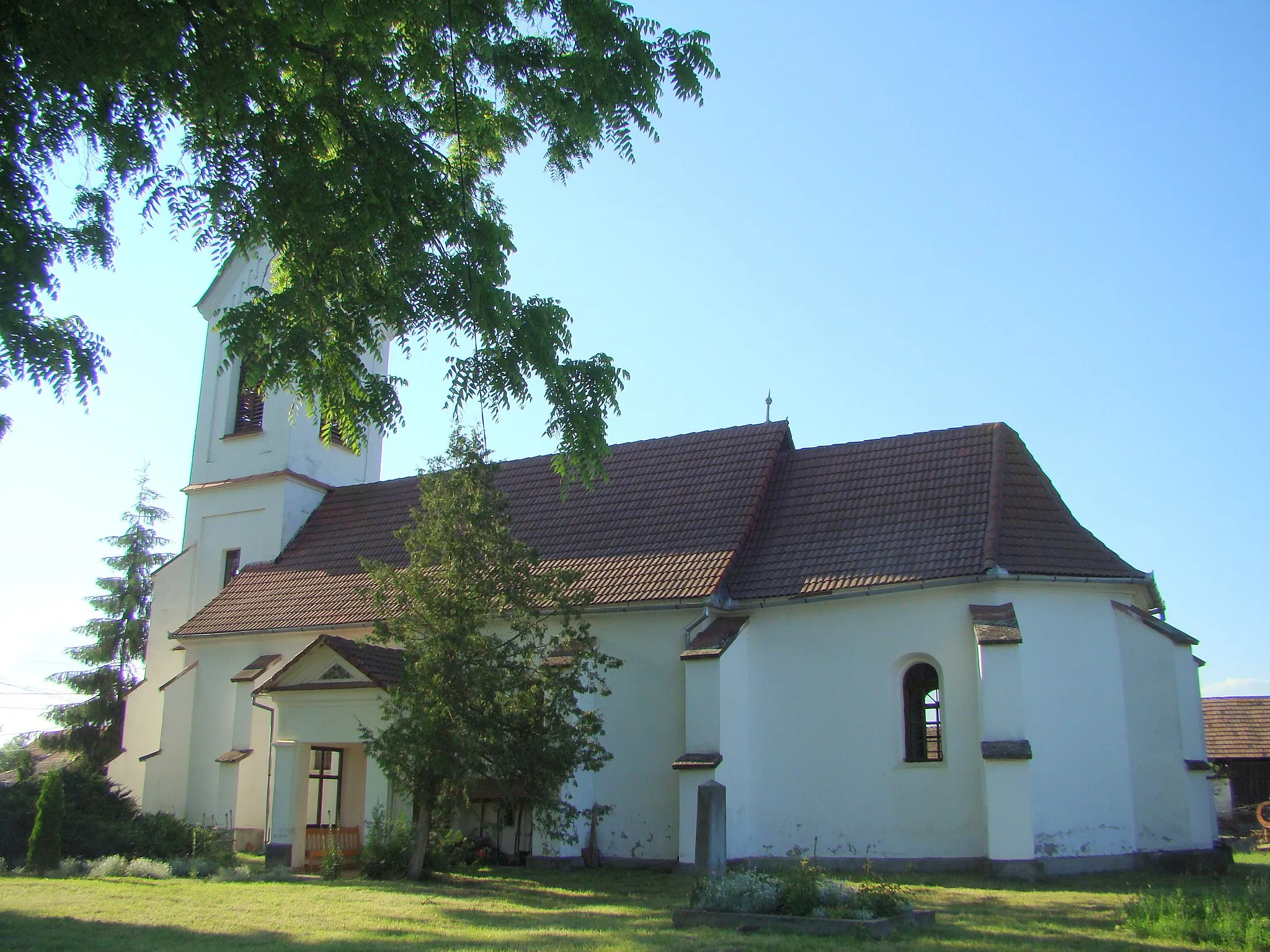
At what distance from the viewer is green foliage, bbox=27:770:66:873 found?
18328 millimetres

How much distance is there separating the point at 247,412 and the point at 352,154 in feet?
69.7

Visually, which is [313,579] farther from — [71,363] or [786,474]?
[71,363]

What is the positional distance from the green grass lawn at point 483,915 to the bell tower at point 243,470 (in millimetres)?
11884

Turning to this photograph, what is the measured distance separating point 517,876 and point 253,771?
27.7ft

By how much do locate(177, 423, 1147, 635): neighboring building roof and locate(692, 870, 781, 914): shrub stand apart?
7.87m

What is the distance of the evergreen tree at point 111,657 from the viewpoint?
3469 cm

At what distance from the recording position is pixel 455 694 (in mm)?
16828

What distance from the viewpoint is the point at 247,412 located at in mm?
29781

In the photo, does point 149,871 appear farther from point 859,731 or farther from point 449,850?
point 859,731

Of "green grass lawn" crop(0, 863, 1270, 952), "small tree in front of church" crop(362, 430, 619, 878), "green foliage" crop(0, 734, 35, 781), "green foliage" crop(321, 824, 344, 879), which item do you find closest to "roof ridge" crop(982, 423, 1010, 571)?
"green grass lawn" crop(0, 863, 1270, 952)

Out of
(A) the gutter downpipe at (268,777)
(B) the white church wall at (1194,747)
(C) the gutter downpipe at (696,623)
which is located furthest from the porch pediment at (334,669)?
(B) the white church wall at (1194,747)

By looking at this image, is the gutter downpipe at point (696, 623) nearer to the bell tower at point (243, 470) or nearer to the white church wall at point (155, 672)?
the bell tower at point (243, 470)

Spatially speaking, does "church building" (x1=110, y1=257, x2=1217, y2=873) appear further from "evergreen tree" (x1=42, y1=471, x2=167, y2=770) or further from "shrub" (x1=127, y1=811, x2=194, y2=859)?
"evergreen tree" (x1=42, y1=471, x2=167, y2=770)

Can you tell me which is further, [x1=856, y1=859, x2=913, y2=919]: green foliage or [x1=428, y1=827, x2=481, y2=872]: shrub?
[x1=428, y1=827, x2=481, y2=872]: shrub
